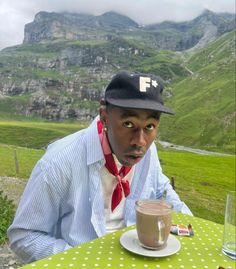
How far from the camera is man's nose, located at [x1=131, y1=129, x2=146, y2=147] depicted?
361 centimetres

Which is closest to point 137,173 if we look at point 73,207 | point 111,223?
point 111,223

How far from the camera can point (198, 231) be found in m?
4.13

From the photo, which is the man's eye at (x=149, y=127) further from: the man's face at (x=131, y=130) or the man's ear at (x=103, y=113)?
the man's ear at (x=103, y=113)

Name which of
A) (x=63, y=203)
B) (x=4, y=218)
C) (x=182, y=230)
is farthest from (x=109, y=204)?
(x=4, y=218)

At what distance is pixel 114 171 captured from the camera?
4328 millimetres

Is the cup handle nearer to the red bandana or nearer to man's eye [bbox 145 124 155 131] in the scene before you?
man's eye [bbox 145 124 155 131]

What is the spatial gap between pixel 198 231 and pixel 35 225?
178 centimetres

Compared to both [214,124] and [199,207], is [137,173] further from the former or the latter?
[214,124]

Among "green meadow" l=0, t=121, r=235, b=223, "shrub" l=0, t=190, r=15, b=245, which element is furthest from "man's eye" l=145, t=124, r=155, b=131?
"green meadow" l=0, t=121, r=235, b=223

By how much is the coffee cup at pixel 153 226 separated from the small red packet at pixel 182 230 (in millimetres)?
570

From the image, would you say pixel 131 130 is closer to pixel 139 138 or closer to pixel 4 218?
pixel 139 138

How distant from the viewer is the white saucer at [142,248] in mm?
3266

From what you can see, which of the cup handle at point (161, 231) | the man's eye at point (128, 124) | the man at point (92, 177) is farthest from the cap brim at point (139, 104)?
the cup handle at point (161, 231)

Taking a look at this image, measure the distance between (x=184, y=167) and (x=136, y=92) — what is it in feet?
216
